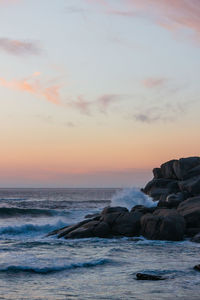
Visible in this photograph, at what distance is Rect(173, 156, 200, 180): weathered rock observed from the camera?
5012cm

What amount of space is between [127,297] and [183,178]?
39.1 m

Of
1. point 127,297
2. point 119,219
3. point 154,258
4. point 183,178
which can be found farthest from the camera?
point 183,178

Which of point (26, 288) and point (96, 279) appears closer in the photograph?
point (26, 288)

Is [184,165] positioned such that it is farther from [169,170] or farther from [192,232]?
[192,232]

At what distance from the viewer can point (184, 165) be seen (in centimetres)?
5028

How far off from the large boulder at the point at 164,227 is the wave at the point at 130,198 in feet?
81.1

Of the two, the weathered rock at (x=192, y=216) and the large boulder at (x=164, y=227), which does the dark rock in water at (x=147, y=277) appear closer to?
the large boulder at (x=164, y=227)

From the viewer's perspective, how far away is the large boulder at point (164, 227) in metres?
26.5

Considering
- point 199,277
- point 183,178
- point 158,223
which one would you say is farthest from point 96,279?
point 183,178

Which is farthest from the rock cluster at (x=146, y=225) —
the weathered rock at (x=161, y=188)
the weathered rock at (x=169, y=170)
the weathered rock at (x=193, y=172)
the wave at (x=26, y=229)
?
the weathered rock at (x=169, y=170)

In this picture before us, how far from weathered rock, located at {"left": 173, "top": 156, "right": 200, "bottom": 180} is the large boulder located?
75.0 feet

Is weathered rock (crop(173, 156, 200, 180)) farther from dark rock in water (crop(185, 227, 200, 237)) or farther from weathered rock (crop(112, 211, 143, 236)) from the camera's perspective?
weathered rock (crop(112, 211, 143, 236))

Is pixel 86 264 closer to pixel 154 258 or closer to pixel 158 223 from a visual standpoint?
pixel 154 258

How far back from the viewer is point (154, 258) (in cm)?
1936
